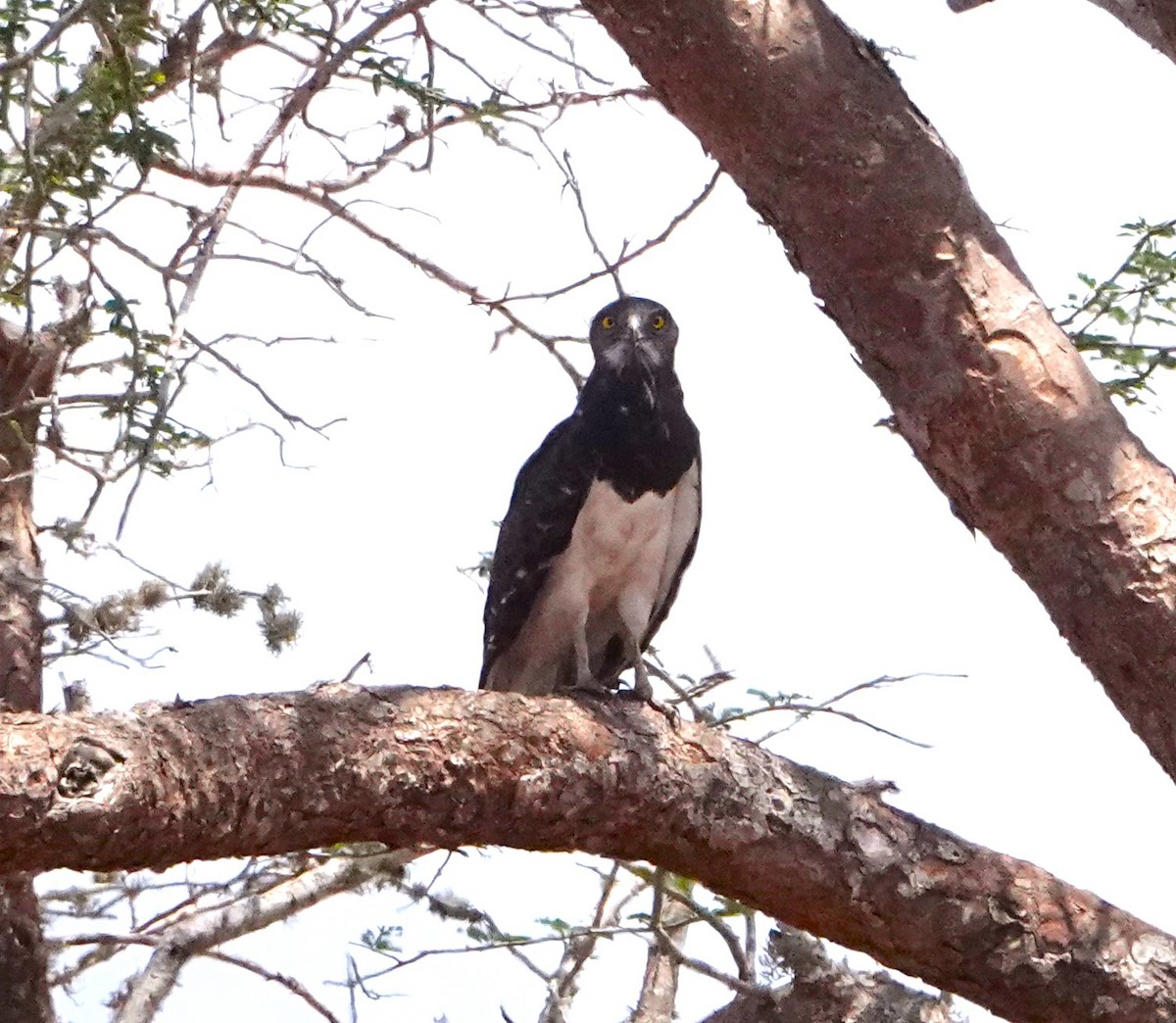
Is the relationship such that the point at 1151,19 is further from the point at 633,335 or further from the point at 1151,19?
the point at 633,335

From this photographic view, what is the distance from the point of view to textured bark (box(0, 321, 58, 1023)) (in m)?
3.88

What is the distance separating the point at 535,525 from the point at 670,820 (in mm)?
1864

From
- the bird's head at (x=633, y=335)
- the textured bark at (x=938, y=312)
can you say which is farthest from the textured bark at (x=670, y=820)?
the bird's head at (x=633, y=335)

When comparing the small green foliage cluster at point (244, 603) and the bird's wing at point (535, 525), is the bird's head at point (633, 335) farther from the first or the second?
the small green foliage cluster at point (244, 603)

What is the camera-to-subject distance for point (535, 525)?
462cm

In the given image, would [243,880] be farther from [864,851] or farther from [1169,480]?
[1169,480]

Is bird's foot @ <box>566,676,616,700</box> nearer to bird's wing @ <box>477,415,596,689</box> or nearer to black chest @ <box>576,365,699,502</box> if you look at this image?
bird's wing @ <box>477,415,596,689</box>

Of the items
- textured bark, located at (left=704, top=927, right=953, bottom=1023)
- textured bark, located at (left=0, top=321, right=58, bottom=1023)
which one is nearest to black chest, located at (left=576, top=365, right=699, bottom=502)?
textured bark, located at (left=0, top=321, right=58, bottom=1023)

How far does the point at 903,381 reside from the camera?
300 cm

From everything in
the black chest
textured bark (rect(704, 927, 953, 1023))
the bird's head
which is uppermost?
the bird's head

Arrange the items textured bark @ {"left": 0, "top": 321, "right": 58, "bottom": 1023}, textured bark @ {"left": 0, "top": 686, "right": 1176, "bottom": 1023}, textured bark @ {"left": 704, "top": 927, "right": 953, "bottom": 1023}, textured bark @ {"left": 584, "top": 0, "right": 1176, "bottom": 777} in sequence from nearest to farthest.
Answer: textured bark @ {"left": 0, "top": 686, "right": 1176, "bottom": 1023} → textured bark @ {"left": 584, "top": 0, "right": 1176, "bottom": 777} → textured bark @ {"left": 704, "top": 927, "right": 953, "bottom": 1023} → textured bark @ {"left": 0, "top": 321, "right": 58, "bottom": 1023}

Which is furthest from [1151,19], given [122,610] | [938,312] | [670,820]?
[122,610]

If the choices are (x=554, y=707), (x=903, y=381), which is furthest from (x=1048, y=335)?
(x=554, y=707)

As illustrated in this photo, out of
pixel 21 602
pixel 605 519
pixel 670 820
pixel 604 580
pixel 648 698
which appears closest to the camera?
pixel 670 820
